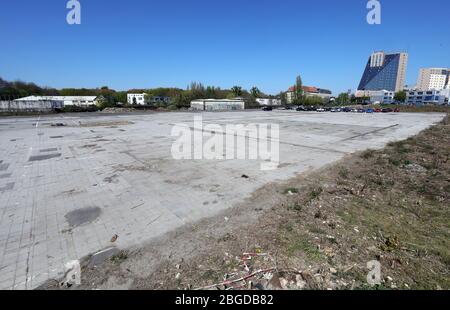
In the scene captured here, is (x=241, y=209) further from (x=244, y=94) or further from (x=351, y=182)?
(x=244, y=94)

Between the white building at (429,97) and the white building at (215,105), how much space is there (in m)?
98.7

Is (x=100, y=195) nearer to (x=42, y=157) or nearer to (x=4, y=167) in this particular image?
(x=4, y=167)

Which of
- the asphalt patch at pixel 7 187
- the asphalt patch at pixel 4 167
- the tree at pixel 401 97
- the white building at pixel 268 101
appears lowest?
the asphalt patch at pixel 7 187

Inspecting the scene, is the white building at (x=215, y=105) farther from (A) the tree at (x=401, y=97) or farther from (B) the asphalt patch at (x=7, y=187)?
(A) the tree at (x=401, y=97)

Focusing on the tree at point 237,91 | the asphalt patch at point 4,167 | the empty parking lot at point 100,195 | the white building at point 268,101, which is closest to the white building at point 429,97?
the white building at point 268,101

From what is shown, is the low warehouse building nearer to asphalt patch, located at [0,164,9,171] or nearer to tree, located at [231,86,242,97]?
asphalt patch, located at [0,164,9,171]

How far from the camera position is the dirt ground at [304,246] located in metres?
3.12

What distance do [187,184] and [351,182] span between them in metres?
5.08

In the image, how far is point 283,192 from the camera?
6250mm

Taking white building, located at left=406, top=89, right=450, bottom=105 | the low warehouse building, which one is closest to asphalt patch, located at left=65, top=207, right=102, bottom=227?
the low warehouse building

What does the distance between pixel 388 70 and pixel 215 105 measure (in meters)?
143

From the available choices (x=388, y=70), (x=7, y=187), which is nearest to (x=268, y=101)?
Answer: (x=7, y=187)

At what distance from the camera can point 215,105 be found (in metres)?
58.3
